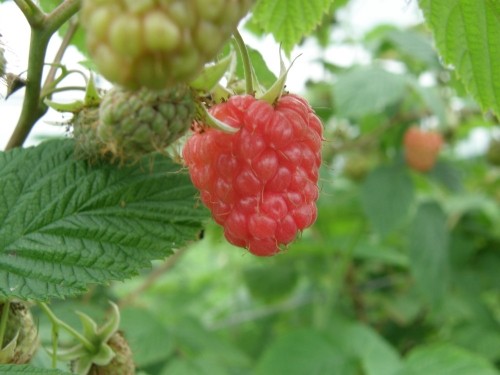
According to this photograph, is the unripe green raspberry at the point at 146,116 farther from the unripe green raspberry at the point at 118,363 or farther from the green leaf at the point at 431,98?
the green leaf at the point at 431,98

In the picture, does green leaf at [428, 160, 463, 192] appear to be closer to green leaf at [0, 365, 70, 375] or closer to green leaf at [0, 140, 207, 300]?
green leaf at [0, 140, 207, 300]

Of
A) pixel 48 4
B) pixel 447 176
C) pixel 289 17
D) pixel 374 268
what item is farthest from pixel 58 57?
pixel 374 268

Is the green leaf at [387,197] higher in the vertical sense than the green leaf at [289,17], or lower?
lower

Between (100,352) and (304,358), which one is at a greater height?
(100,352)

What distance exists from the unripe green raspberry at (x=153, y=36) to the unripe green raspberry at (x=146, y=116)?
24cm

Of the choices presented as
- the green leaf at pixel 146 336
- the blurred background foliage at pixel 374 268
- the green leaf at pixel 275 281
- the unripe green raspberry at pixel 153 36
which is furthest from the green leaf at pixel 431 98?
the unripe green raspberry at pixel 153 36

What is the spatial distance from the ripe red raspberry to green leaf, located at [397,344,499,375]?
1.38 m

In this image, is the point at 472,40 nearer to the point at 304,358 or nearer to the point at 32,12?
the point at 32,12

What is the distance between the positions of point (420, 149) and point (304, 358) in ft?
3.26

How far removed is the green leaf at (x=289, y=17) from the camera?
1.30 metres

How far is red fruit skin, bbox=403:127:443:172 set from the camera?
292 cm

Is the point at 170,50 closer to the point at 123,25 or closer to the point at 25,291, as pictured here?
the point at 123,25

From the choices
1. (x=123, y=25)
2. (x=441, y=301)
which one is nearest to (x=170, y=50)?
(x=123, y=25)

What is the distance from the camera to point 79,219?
3.63 ft
